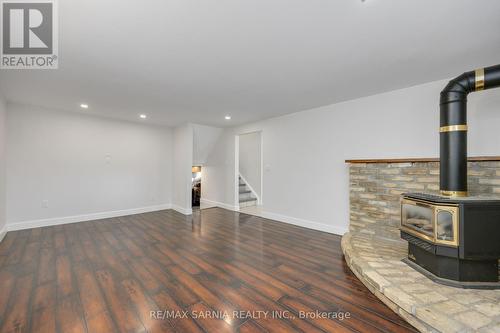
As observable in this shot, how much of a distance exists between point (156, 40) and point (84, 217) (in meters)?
4.49

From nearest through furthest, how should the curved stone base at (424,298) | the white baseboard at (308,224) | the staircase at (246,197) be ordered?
1. the curved stone base at (424,298)
2. the white baseboard at (308,224)
3. the staircase at (246,197)

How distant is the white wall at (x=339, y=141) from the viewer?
252 centimetres

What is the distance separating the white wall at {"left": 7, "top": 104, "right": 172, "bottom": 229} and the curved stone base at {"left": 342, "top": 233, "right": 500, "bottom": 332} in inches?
199

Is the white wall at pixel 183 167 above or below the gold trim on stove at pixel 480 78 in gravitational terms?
below

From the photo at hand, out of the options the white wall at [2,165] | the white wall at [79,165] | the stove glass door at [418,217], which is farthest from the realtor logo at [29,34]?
the stove glass door at [418,217]

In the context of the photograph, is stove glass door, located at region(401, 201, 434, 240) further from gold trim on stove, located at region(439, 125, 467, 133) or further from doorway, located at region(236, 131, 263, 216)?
doorway, located at region(236, 131, 263, 216)

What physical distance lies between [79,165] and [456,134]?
633 centimetres

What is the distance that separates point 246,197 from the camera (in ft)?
21.8

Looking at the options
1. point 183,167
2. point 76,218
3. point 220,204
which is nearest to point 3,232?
point 76,218

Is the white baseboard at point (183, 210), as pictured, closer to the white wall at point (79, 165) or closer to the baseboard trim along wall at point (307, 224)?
the white wall at point (79, 165)

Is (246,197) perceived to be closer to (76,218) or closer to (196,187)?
(196,187)

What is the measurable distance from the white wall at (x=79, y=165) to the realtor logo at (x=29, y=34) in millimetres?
2230

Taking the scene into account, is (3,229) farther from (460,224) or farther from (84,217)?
(460,224)

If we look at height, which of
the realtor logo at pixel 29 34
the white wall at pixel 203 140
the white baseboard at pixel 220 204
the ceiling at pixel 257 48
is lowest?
the white baseboard at pixel 220 204
